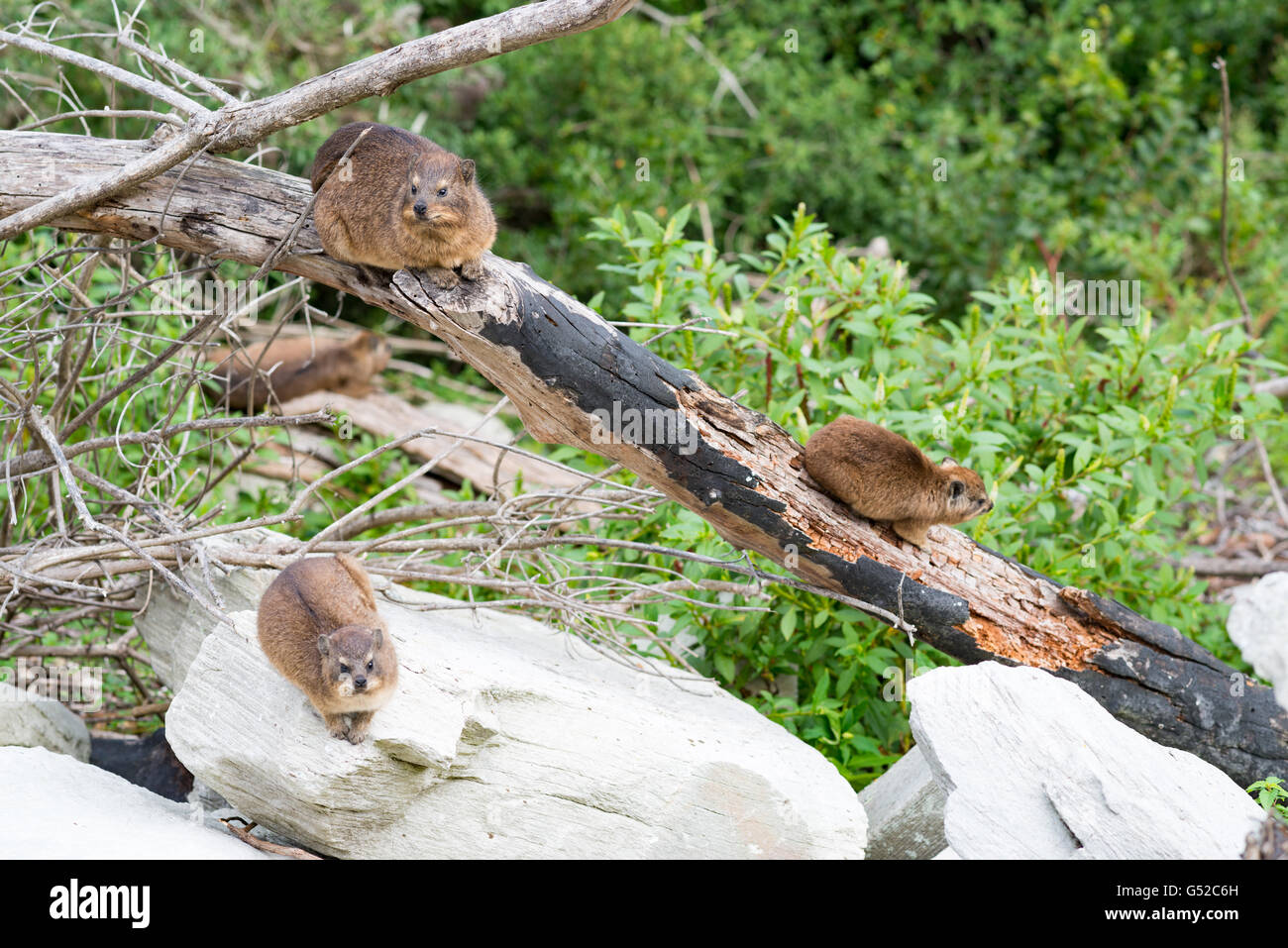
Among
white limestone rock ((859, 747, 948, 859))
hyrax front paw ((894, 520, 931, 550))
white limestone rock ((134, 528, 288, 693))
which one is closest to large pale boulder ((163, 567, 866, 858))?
white limestone rock ((859, 747, 948, 859))

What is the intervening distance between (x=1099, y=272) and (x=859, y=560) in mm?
7145

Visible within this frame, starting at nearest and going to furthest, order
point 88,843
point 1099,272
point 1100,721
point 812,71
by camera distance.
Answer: point 88,843
point 1100,721
point 1099,272
point 812,71

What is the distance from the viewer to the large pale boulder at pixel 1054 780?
3654 mm

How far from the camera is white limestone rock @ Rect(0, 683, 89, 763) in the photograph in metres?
4.70

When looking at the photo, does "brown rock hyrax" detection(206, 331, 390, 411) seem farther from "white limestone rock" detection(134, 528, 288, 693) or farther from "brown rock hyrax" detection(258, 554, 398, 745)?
"brown rock hyrax" detection(258, 554, 398, 745)

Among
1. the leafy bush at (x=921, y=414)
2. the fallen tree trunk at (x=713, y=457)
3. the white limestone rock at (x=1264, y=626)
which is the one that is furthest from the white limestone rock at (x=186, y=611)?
the white limestone rock at (x=1264, y=626)

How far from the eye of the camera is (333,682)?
3.86m

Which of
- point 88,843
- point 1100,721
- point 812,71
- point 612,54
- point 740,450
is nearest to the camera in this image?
point 88,843

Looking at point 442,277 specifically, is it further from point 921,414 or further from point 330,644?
point 921,414

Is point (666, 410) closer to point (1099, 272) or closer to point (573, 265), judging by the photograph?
point (573, 265)

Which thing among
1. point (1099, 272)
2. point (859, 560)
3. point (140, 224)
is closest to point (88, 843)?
point (140, 224)

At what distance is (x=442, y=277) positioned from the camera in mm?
4199

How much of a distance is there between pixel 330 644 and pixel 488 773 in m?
0.79

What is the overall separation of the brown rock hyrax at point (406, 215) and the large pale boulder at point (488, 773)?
4.95ft
